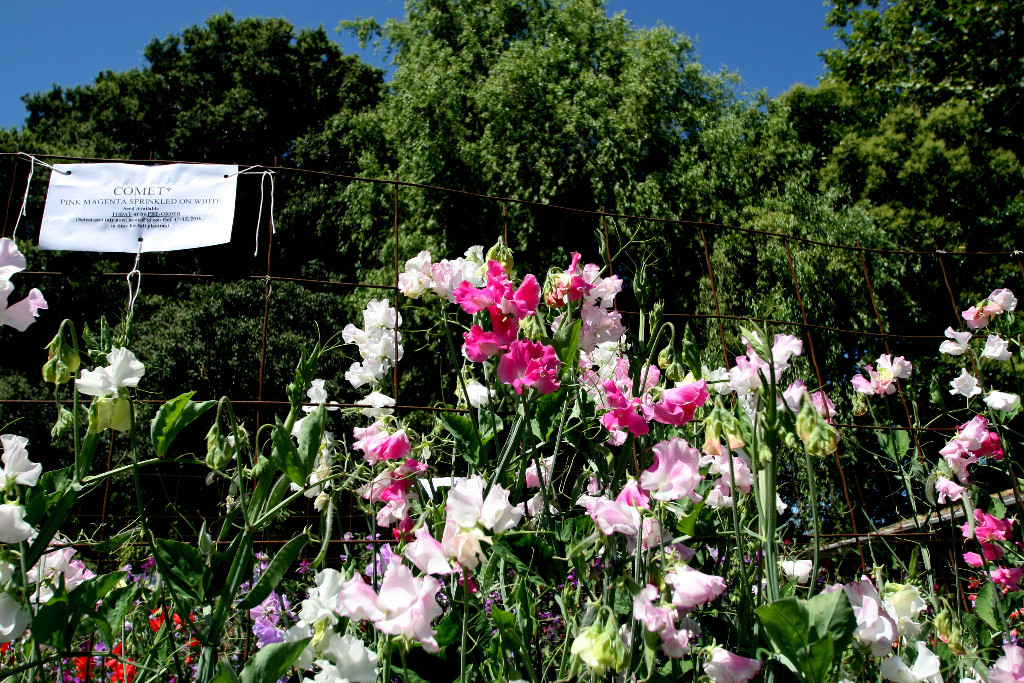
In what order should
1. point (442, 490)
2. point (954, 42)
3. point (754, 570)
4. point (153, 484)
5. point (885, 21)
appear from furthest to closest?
point (885, 21) → point (954, 42) → point (153, 484) → point (442, 490) → point (754, 570)

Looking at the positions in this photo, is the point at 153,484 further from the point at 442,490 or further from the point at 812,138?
the point at 812,138

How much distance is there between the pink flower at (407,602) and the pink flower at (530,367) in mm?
270

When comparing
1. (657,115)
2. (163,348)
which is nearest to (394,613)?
(163,348)

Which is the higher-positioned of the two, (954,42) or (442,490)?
(954,42)

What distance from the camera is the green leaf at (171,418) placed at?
0.66 meters

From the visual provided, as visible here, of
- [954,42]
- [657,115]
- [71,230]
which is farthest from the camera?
[954,42]

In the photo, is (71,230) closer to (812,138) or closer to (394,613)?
(394,613)

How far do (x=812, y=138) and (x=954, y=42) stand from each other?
6.45 feet

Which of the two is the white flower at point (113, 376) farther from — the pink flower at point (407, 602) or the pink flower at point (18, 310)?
the pink flower at point (407, 602)

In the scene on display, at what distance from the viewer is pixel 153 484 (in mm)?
3830

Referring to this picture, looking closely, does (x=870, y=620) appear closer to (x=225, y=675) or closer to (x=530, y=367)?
(x=530, y=367)

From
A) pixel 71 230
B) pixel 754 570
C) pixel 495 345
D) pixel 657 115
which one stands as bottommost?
pixel 754 570

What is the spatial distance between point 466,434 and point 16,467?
455mm

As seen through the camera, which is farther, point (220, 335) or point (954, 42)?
point (954, 42)
